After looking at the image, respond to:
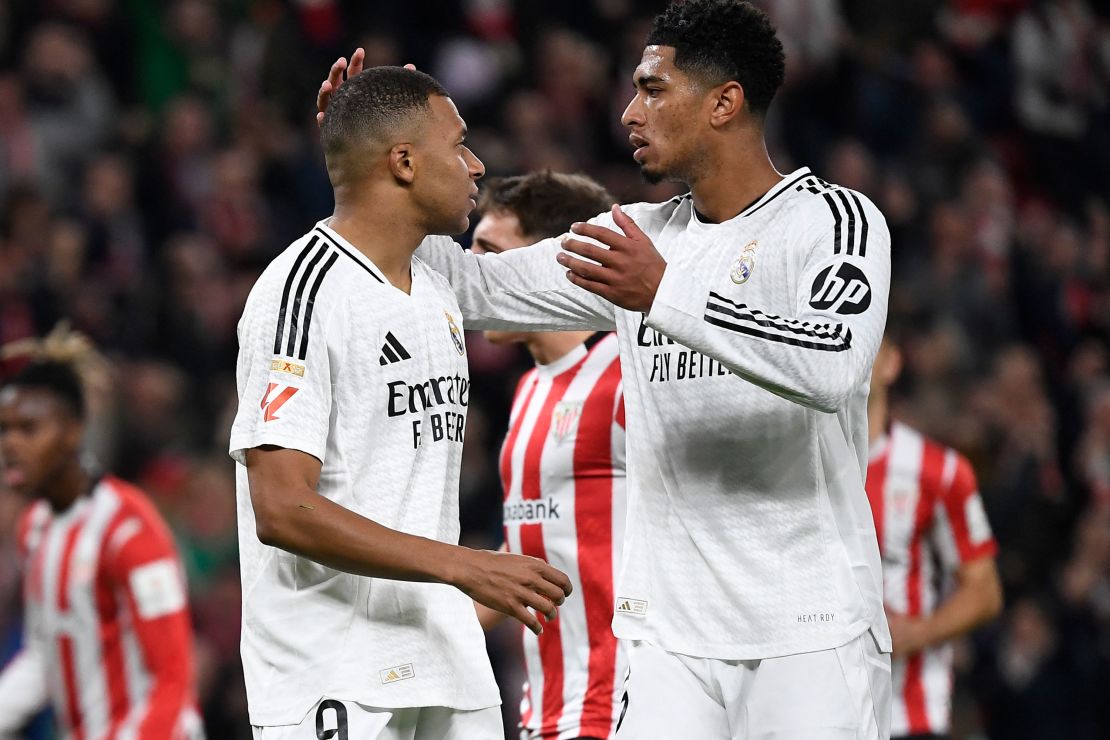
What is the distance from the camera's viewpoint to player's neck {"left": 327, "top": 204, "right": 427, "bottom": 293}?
392 cm

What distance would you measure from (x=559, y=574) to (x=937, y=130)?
9.81 meters

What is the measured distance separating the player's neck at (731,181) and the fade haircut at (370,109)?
75cm

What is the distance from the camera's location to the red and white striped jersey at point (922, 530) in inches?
250

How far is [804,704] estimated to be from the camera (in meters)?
3.85

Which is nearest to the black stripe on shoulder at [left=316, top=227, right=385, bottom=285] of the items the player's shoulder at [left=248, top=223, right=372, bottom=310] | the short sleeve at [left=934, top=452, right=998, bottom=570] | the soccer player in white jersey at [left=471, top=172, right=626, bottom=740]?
the player's shoulder at [left=248, top=223, right=372, bottom=310]

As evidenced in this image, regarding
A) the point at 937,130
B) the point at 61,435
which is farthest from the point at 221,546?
the point at 937,130

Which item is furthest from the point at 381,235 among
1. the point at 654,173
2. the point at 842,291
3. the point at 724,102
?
the point at 842,291

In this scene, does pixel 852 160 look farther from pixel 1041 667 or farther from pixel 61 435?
pixel 61 435

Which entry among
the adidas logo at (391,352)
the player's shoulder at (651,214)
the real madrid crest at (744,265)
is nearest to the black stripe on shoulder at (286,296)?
the adidas logo at (391,352)

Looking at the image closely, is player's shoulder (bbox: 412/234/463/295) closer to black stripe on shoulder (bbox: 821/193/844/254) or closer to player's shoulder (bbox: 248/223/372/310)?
player's shoulder (bbox: 248/223/372/310)

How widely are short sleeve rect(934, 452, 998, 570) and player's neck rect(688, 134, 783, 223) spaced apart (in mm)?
2559

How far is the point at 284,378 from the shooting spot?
360 centimetres

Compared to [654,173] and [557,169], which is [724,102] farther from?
[557,169]

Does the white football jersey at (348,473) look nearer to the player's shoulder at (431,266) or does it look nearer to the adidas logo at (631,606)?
the player's shoulder at (431,266)
